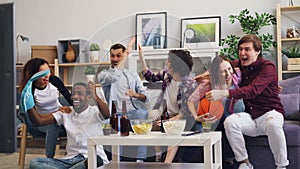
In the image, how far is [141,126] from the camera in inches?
67.2

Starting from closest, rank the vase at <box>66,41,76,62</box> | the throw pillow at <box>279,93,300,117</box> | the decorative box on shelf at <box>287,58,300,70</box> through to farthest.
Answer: the throw pillow at <box>279,93,300,117</box> → the decorative box on shelf at <box>287,58,300,70</box> → the vase at <box>66,41,76,62</box>

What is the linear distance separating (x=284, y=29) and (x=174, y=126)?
10.4ft

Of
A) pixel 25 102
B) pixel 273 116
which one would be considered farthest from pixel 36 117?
pixel 273 116

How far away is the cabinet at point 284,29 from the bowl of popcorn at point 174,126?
9.05 feet

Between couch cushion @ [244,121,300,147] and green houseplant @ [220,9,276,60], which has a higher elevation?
green houseplant @ [220,9,276,60]

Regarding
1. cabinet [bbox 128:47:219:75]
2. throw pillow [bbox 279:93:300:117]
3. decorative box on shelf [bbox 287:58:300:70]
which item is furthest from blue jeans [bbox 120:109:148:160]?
decorative box on shelf [bbox 287:58:300:70]

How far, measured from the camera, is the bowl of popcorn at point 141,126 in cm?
163

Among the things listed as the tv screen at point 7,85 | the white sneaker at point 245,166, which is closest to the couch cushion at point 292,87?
the white sneaker at point 245,166

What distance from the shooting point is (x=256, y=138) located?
2.44 meters

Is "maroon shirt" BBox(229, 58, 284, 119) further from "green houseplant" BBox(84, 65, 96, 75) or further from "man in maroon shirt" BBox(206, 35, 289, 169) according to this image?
"green houseplant" BBox(84, 65, 96, 75)

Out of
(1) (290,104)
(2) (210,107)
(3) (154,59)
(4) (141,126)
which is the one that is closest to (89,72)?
(3) (154,59)

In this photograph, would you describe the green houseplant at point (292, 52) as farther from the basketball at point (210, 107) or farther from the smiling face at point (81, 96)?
the smiling face at point (81, 96)

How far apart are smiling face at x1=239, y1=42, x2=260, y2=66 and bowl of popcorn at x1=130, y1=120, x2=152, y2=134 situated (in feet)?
3.34

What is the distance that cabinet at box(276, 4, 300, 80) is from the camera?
4176mm
